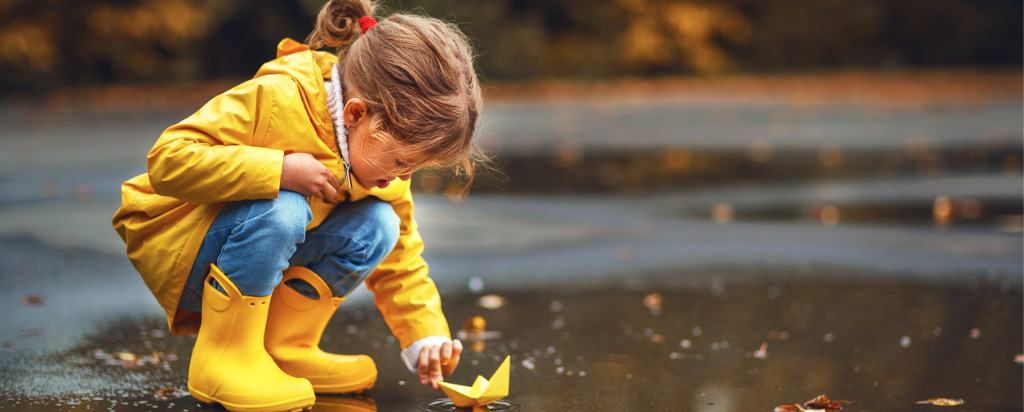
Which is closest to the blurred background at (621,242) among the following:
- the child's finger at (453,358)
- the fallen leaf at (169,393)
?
A: the fallen leaf at (169,393)

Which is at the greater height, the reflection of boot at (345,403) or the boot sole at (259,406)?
the reflection of boot at (345,403)

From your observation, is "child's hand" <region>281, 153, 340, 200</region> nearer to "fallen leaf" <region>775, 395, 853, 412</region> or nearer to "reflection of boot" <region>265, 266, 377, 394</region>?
"reflection of boot" <region>265, 266, 377, 394</region>

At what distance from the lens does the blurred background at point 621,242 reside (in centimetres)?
280

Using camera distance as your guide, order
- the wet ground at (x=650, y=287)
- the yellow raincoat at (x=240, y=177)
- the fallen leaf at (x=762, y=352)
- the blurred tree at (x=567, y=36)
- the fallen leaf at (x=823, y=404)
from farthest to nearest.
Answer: the blurred tree at (x=567, y=36), the fallen leaf at (x=762, y=352), the wet ground at (x=650, y=287), the fallen leaf at (x=823, y=404), the yellow raincoat at (x=240, y=177)

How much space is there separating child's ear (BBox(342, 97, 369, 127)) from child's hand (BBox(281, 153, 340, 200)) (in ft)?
0.37

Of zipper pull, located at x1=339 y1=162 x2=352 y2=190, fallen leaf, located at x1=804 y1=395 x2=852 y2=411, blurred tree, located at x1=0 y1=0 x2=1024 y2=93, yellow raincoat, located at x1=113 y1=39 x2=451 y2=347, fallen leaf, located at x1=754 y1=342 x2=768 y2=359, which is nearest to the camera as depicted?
yellow raincoat, located at x1=113 y1=39 x2=451 y2=347

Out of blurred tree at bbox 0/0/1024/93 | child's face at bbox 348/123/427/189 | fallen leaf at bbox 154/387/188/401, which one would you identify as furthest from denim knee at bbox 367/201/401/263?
blurred tree at bbox 0/0/1024/93

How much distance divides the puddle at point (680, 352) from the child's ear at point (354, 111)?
657 millimetres

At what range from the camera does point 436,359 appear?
2.51 m

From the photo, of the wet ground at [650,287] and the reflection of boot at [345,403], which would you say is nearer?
the reflection of boot at [345,403]

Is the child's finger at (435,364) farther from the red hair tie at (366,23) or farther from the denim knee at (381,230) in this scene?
the red hair tie at (366,23)

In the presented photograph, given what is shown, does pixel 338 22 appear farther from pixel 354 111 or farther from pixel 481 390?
pixel 481 390

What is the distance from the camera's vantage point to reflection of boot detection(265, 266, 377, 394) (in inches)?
102

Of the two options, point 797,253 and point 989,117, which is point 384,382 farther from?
point 989,117
